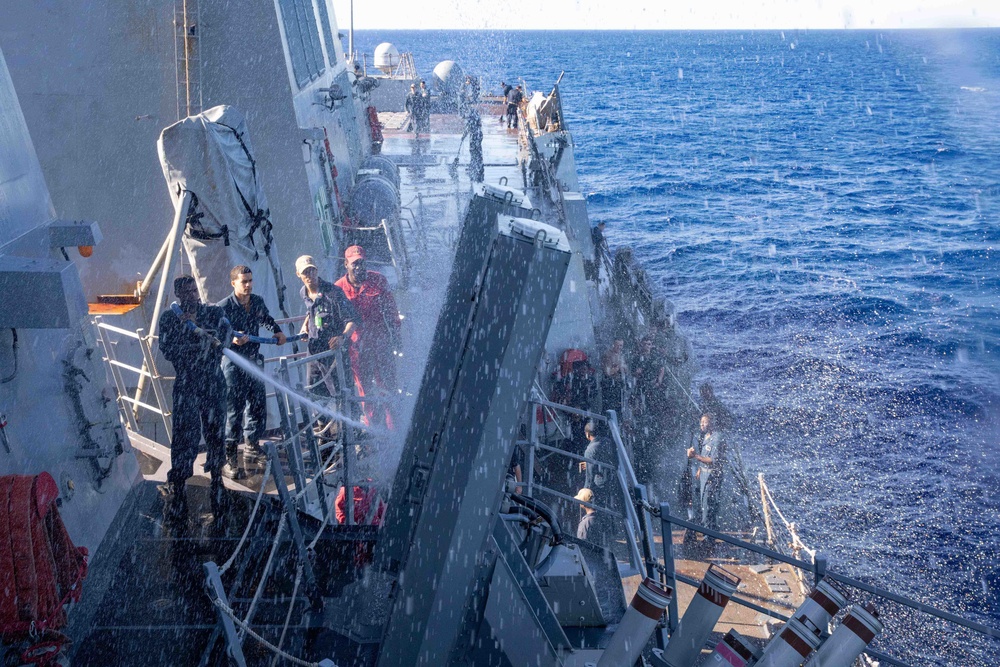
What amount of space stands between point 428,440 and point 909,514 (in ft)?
55.8

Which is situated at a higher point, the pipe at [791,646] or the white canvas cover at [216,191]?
the white canvas cover at [216,191]

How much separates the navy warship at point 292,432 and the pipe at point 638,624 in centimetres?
1

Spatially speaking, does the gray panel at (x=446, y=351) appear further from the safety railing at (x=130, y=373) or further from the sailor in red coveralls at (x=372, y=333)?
the sailor in red coveralls at (x=372, y=333)

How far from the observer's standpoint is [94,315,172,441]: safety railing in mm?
6118

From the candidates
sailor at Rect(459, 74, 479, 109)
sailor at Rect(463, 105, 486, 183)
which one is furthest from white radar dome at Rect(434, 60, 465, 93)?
sailor at Rect(463, 105, 486, 183)

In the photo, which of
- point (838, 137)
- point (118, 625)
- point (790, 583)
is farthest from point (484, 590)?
point (838, 137)

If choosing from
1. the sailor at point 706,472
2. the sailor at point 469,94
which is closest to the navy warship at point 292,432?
the sailor at point 706,472

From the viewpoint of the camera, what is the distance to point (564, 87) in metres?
86.2

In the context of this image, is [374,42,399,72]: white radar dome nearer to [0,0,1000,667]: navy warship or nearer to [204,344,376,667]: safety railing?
[0,0,1000,667]: navy warship

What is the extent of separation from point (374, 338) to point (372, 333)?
0.23 ft

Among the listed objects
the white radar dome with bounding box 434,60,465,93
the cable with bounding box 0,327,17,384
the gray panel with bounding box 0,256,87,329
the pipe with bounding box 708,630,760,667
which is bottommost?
the pipe with bounding box 708,630,760,667

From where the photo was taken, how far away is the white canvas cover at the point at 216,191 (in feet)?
20.2

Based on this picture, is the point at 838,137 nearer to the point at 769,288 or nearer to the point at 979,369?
the point at 769,288

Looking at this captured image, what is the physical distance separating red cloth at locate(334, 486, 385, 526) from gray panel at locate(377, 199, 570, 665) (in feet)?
10.8
